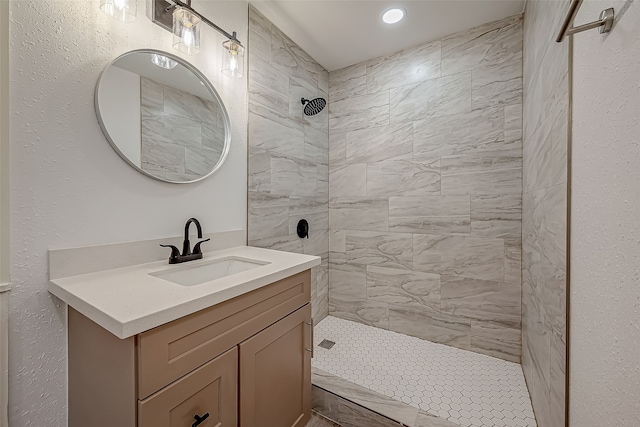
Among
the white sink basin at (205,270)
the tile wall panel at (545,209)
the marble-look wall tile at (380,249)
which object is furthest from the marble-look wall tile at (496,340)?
the white sink basin at (205,270)

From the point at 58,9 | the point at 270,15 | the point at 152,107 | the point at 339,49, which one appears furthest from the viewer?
the point at 339,49

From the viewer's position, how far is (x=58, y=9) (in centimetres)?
95

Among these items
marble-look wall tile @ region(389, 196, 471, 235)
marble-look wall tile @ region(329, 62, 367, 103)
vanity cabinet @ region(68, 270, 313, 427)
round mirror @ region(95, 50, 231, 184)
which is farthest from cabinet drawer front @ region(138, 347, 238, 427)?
marble-look wall tile @ region(329, 62, 367, 103)

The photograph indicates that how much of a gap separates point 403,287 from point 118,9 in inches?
91.3

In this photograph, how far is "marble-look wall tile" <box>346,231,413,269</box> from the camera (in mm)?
2145

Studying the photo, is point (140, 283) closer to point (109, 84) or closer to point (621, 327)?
point (109, 84)

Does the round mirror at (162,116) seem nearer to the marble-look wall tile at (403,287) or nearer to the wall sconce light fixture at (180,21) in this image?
the wall sconce light fixture at (180,21)

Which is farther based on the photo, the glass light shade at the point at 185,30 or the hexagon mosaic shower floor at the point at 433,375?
the hexagon mosaic shower floor at the point at 433,375

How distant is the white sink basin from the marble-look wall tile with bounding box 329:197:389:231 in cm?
122

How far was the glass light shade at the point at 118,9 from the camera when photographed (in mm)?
1009

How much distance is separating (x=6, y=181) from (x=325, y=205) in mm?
1930

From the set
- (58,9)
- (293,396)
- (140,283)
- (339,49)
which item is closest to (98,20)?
(58,9)

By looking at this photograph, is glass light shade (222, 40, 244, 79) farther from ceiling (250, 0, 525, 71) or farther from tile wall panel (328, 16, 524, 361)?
tile wall panel (328, 16, 524, 361)

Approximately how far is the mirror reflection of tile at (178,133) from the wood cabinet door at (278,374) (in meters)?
0.88
